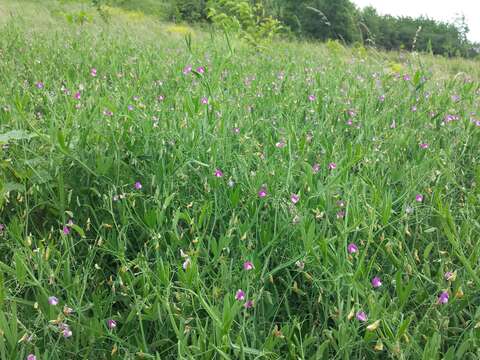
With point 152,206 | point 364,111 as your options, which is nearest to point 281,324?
point 152,206

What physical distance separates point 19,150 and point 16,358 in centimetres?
103

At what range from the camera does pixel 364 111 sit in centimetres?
255

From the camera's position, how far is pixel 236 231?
4.86 feet

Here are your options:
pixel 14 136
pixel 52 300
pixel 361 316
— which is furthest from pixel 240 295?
pixel 14 136

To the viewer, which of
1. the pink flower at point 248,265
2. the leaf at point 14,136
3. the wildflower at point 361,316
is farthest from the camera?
the leaf at point 14,136

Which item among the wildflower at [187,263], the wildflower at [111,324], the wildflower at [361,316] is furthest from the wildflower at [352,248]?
the wildflower at [111,324]

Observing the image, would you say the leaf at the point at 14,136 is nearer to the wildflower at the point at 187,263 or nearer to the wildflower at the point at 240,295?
the wildflower at the point at 187,263

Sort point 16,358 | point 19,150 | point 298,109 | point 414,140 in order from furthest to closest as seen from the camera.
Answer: point 298,109, point 414,140, point 19,150, point 16,358

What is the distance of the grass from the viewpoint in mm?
1116

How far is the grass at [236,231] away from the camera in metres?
1.12

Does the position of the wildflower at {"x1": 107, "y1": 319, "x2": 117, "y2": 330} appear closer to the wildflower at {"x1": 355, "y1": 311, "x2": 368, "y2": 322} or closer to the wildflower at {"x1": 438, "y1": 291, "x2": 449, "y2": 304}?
the wildflower at {"x1": 355, "y1": 311, "x2": 368, "y2": 322}

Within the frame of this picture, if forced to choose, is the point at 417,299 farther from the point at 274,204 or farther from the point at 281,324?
the point at 274,204

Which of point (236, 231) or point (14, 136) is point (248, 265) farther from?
point (14, 136)

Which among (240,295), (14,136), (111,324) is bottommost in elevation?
(111,324)
